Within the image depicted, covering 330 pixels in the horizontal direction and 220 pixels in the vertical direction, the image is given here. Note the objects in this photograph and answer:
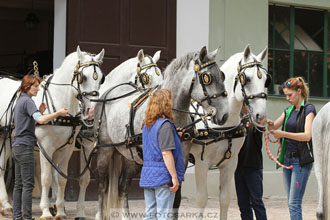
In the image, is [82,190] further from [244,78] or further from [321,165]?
[321,165]

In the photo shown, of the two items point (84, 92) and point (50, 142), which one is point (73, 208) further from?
point (84, 92)

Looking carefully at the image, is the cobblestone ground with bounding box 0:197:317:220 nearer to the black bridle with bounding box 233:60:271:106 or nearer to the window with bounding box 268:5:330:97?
the black bridle with bounding box 233:60:271:106

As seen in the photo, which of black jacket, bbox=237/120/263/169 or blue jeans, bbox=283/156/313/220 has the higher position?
black jacket, bbox=237/120/263/169

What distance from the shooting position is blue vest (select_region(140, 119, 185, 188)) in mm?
5004

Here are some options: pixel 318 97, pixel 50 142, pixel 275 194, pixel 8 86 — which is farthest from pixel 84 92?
pixel 318 97

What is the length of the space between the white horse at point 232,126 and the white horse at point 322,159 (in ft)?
4.24

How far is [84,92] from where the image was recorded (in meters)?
7.13

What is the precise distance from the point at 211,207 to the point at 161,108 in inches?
195

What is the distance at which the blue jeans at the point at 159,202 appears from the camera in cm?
500

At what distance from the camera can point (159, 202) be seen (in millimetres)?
5012

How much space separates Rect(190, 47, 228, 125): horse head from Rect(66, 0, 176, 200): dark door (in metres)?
4.51

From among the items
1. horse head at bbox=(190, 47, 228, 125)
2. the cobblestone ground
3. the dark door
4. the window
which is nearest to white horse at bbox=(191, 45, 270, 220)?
horse head at bbox=(190, 47, 228, 125)

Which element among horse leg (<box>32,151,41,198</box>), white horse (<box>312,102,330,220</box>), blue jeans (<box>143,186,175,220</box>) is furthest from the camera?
horse leg (<box>32,151,41,198</box>)

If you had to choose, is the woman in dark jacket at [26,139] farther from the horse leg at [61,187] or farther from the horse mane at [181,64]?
the horse mane at [181,64]
